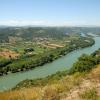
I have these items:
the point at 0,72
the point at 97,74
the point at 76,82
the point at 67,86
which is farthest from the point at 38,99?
the point at 0,72

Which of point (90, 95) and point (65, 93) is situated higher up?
point (90, 95)

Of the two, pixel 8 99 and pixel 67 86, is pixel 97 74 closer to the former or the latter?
pixel 67 86

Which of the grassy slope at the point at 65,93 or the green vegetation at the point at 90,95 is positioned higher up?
the green vegetation at the point at 90,95

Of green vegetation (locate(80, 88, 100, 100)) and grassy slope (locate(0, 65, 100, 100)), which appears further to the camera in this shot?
grassy slope (locate(0, 65, 100, 100))

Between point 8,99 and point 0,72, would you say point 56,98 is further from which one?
point 0,72

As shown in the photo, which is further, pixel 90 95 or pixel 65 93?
pixel 65 93

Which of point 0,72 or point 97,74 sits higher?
point 97,74

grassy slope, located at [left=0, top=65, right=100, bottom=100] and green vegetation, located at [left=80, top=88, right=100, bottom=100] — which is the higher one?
green vegetation, located at [left=80, top=88, right=100, bottom=100]

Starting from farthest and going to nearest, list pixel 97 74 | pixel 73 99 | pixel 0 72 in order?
pixel 0 72
pixel 97 74
pixel 73 99

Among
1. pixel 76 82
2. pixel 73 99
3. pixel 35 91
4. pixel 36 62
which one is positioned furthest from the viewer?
pixel 36 62

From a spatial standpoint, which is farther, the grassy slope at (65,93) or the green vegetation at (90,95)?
the grassy slope at (65,93)

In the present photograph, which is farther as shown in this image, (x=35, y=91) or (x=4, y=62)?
(x=4, y=62)
